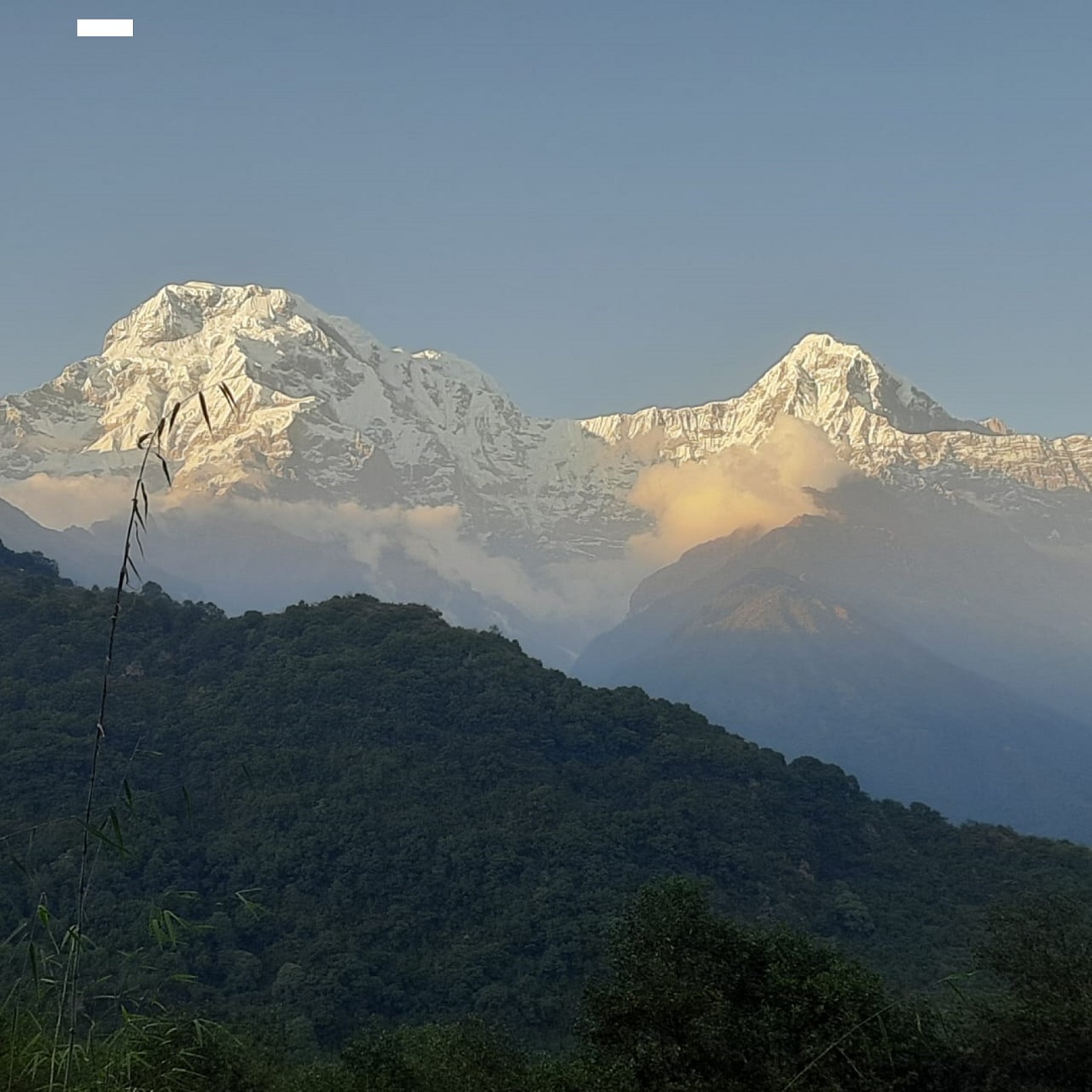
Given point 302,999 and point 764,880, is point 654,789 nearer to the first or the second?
point 764,880

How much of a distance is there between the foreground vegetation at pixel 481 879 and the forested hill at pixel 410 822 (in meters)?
0.26

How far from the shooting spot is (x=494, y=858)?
2776 inches

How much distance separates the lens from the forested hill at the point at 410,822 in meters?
59.5

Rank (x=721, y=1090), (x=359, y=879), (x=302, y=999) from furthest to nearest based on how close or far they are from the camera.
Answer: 1. (x=359, y=879)
2. (x=302, y=999)
3. (x=721, y=1090)

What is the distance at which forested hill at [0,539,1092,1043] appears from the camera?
59.5 m

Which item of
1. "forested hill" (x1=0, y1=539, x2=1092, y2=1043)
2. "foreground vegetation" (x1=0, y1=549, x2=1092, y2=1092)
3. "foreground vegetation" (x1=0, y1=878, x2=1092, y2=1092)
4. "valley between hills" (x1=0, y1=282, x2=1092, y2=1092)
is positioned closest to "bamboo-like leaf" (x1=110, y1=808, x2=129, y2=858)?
"valley between hills" (x1=0, y1=282, x2=1092, y2=1092)

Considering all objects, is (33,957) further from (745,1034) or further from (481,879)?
(481,879)

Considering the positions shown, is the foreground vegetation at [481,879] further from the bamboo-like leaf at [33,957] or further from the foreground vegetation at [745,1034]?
the bamboo-like leaf at [33,957]

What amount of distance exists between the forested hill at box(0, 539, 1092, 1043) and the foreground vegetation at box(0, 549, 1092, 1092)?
26 cm

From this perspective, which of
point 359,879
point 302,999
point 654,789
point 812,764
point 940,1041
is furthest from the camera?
point 812,764

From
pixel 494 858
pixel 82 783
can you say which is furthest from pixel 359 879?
pixel 82 783

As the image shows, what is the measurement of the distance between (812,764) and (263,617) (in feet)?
176

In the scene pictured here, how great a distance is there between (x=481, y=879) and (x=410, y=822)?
7.27 metres

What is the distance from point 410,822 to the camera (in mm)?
73875
